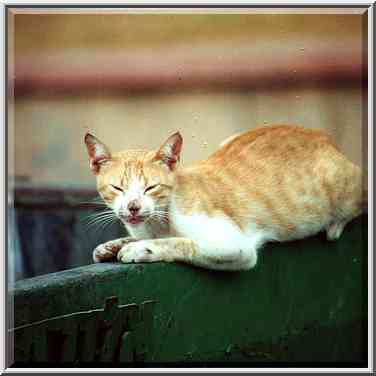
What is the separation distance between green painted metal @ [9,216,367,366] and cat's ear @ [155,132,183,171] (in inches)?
15.8

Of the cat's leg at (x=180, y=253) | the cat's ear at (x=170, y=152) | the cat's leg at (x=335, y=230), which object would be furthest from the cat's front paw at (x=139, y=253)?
the cat's leg at (x=335, y=230)

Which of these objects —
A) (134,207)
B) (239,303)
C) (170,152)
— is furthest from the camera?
(239,303)

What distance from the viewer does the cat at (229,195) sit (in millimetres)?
2705

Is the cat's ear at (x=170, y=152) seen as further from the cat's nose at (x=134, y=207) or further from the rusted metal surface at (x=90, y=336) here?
the rusted metal surface at (x=90, y=336)

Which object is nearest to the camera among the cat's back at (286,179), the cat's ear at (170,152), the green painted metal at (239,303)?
the green painted metal at (239,303)

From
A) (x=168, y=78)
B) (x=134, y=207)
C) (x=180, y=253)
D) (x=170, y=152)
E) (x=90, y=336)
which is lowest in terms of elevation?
(x=90, y=336)

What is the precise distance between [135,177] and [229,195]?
16.5 inches

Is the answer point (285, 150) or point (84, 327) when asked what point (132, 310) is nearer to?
point (84, 327)

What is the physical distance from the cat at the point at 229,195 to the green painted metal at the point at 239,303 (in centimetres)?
7

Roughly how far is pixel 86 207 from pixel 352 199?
1.14 metres

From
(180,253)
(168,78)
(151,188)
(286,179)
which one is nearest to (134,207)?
(151,188)

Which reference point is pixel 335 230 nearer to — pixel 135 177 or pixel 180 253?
pixel 180 253

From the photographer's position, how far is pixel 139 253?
8.72ft

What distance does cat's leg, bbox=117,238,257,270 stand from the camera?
2.66 meters
